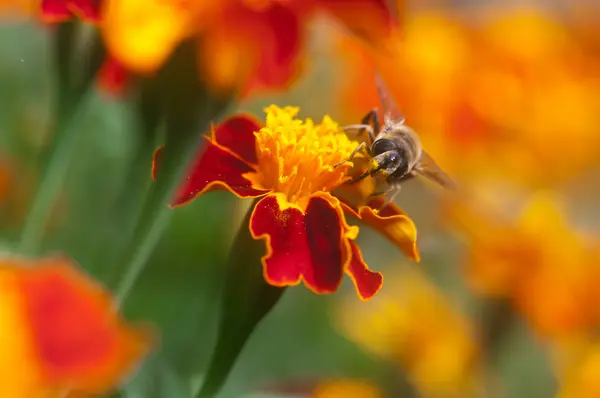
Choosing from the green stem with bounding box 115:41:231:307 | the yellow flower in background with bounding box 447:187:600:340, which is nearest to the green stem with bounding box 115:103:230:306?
the green stem with bounding box 115:41:231:307

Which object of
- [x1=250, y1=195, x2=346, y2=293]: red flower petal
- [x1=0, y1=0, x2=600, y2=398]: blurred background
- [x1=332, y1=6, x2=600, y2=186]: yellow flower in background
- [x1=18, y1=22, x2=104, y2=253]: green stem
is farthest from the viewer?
[x1=332, y1=6, x2=600, y2=186]: yellow flower in background

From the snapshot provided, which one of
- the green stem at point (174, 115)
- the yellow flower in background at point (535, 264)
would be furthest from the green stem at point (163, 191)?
the yellow flower in background at point (535, 264)

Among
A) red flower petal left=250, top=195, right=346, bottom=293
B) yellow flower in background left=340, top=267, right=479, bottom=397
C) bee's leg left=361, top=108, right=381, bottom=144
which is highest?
red flower petal left=250, top=195, right=346, bottom=293

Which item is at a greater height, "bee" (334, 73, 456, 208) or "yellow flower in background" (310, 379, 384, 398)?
"bee" (334, 73, 456, 208)

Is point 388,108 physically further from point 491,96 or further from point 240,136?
point 491,96

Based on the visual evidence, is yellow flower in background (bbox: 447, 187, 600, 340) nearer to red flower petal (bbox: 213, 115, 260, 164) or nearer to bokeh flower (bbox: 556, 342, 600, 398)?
bokeh flower (bbox: 556, 342, 600, 398)

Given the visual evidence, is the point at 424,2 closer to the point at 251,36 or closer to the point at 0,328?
the point at 251,36
